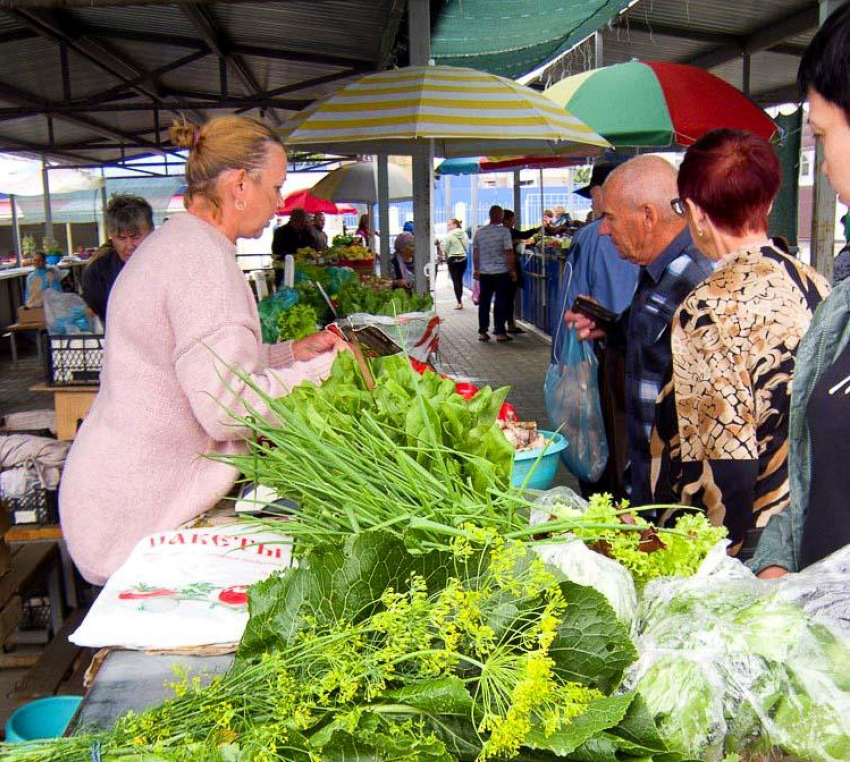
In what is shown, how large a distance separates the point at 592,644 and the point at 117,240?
483 centimetres

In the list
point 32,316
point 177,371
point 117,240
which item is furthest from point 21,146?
point 177,371

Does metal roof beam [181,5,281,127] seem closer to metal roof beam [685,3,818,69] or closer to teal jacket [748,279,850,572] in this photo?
metal roof beam [685,3,818,69]

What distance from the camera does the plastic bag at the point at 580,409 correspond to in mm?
4098

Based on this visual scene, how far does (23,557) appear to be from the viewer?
4000mm

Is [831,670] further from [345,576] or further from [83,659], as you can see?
[83,659]

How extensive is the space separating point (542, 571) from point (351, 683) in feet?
0.88

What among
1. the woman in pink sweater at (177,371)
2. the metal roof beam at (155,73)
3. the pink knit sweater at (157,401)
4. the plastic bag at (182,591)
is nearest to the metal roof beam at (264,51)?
the metal roof beam at (155,73)

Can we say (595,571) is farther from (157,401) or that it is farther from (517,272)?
(517,272)

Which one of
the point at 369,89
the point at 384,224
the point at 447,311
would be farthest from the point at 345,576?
the point at 447,311

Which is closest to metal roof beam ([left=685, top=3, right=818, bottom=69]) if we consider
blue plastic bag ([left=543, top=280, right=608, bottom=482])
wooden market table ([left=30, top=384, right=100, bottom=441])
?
blue plastic bag ([left=543, top=280, right=608, bottom=482])

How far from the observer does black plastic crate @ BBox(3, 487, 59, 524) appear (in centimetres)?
413

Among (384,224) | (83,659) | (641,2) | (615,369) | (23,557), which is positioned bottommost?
(83,659)

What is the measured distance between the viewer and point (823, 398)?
1631mm

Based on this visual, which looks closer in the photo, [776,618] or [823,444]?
[776,618]
